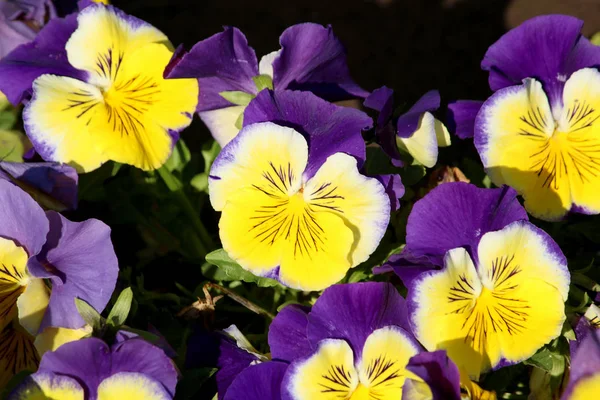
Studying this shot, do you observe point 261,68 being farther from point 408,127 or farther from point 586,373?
point 586,373

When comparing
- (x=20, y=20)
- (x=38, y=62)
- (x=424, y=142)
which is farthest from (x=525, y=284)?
(x=20, y=20)

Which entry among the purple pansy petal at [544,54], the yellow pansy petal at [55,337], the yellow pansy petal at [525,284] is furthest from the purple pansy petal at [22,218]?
the purple pansy petal at [544,54]

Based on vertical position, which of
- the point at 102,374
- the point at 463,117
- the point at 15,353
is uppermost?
the point at 463,117

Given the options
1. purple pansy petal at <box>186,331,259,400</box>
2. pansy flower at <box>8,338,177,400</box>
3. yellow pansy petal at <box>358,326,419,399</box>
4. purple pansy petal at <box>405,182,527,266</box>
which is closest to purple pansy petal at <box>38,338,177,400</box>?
pansy flower at <box>8,338,177,400</box>

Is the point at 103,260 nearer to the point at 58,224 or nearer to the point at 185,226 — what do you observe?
the point at 58,224

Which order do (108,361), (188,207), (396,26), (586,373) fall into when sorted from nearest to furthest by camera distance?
(586,373)
(108,361)
(188,207)
(396,26)

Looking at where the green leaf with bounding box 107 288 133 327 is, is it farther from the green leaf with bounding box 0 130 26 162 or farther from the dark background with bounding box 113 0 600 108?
the dark background with bounding box 113 0 600 108
